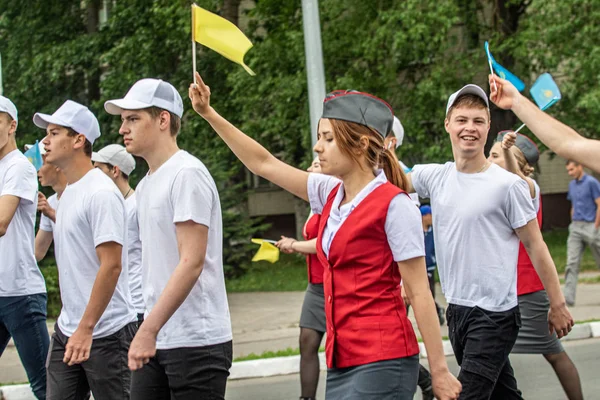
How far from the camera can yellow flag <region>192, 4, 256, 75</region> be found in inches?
167

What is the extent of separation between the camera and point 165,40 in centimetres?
2434

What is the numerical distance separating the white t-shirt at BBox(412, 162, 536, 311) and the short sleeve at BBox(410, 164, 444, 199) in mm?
155

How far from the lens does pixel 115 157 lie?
711cm

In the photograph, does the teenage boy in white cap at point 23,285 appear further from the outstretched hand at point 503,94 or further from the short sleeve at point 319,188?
the outstretched hand at point 503,94

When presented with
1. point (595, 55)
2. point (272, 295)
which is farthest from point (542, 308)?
point (595, 55)

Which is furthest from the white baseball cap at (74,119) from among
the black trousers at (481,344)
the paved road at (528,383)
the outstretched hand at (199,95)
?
the paved road at (528,383)

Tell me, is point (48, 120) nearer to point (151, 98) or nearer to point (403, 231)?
point (151, 98)

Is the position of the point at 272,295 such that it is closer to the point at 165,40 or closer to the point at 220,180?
the point at 220,180

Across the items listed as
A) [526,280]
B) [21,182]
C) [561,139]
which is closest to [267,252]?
[526,280]

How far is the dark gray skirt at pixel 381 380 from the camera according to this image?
3.55 metres

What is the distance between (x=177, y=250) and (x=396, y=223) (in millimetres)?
953

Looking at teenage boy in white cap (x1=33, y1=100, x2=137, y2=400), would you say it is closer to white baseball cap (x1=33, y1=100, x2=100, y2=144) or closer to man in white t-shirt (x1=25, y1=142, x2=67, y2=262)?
white baseball cap (x1=33, y1=100, x2=100, y2=144)

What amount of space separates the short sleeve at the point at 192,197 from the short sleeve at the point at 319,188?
43 centimetres

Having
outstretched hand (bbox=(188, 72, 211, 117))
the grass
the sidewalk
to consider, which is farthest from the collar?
the grass
